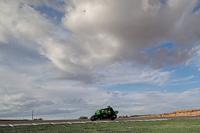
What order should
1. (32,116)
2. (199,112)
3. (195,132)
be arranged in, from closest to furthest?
1. (195,132)
2. (199,112)
3. (32,116)

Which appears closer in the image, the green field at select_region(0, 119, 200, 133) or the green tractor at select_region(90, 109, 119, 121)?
the green field at select_region(0, 119, 200, 133)

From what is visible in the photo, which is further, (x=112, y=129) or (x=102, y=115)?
(x=102, y=115)

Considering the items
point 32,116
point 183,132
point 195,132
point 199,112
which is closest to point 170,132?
point 183,132

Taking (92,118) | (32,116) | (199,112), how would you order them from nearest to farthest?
1. (92,118)
2. (199,112)
3. (32,116)

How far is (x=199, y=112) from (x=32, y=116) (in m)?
35.1

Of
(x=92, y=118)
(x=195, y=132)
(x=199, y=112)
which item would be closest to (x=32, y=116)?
(x=92, y=118)

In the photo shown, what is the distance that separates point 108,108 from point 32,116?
20511 millimetres

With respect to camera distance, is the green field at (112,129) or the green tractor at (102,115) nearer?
the green field at (112,129)

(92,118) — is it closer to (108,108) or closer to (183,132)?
(108,108)

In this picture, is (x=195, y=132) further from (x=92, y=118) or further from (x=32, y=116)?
(x=32, y=116)

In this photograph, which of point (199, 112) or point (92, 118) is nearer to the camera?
point (92, 118)

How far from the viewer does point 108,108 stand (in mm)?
28469

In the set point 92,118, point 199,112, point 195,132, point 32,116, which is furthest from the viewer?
point 32,116

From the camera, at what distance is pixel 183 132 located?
9008 mm
